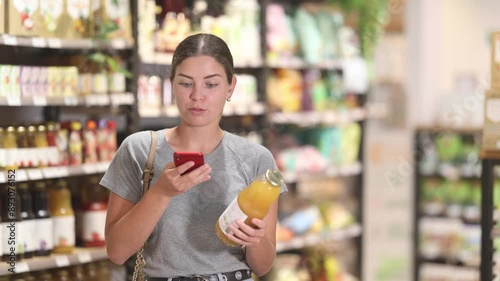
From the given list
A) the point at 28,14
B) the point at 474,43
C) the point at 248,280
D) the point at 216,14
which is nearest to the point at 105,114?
the point at 28,14

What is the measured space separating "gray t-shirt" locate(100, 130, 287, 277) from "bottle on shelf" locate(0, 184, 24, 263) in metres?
1.32

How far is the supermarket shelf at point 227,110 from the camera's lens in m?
4.77

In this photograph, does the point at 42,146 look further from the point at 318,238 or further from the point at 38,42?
the point at 318,238

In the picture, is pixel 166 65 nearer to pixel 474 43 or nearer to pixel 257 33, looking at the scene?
pixel 257 33

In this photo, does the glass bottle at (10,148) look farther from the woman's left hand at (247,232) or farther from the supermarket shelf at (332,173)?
the supermarket shelf at (332,173)

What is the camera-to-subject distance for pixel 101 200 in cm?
448

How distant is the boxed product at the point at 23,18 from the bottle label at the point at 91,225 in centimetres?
99

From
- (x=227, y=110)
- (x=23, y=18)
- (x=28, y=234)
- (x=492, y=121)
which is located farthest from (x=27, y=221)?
(x=492, y=121)

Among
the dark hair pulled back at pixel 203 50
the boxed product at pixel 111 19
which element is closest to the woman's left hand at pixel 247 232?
the dark hair pulled back at pixel 203 50

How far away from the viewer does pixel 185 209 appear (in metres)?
2.41

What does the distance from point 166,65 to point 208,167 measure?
123 inches

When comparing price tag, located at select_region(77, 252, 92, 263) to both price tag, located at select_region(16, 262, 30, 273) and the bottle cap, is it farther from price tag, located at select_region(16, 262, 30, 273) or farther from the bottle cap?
the bottle cap

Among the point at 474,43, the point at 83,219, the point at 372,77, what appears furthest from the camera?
the point at 474,43

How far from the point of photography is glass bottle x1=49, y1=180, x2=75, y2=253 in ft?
13.9
